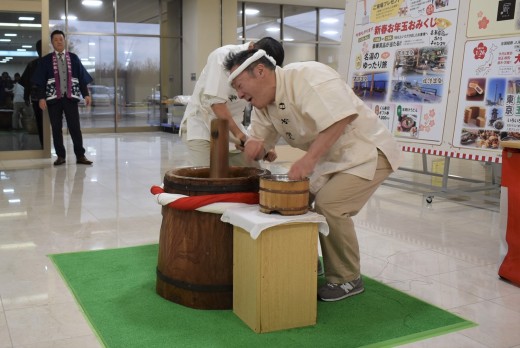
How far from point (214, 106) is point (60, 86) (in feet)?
14.7

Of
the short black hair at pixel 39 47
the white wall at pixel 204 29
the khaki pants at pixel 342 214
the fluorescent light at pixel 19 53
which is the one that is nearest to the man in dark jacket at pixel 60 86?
the short black hair at pixel 39 47

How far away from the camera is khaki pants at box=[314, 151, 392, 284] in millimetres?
2537

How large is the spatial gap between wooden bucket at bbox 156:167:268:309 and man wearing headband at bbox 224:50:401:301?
339 mm

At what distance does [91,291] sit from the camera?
2.68 m

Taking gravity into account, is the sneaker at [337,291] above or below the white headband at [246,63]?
below

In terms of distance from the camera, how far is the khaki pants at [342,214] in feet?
8.32

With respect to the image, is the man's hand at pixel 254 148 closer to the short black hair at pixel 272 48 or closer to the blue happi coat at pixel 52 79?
the short black hair at pixel 272 48

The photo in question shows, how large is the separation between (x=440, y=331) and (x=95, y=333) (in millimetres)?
1435

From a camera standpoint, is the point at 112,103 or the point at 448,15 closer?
the point at 448,15

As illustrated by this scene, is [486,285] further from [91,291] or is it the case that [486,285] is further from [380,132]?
[91,291]

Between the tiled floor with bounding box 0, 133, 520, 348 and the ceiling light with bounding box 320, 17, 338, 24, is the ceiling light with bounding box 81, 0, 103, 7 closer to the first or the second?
the ceiling light with bounding box 320, 17, 338, 24

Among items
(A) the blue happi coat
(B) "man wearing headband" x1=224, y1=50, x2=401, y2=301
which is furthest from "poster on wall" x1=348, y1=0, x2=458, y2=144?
(A) the blue happi coat

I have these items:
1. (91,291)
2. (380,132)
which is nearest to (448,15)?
(380,132)

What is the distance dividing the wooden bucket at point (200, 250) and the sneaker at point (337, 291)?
0.46m
